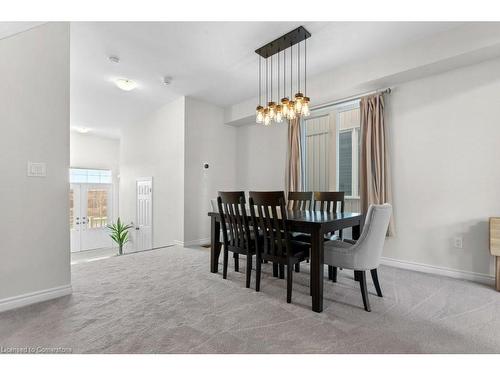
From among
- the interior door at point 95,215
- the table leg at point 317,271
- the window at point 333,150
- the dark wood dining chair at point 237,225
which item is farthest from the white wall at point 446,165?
the interior door at point 95,215

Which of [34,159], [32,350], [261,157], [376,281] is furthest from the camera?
[261,157]

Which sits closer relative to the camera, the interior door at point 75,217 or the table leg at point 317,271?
the table leg at point 317,271

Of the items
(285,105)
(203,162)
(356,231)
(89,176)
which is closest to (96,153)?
(89,176)

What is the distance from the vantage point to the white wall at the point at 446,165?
2.65 metres

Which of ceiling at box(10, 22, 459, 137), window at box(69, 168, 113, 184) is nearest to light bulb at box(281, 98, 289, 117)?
ceiling at box(10, 22, 459, 137)

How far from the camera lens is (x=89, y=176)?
702 cm

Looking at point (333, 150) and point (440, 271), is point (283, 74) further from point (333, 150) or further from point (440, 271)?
point (440, 271)

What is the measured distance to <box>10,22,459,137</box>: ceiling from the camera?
8.45 ft

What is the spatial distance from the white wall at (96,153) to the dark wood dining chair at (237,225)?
6083 millimetres

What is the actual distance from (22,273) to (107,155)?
20.3 feet

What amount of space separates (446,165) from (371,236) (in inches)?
67.7

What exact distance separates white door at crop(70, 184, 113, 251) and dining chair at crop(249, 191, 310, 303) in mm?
6501

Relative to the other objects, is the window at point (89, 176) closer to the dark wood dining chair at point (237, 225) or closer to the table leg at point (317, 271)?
the dark wood dining chair at point (237, 225)

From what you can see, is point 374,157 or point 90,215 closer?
point 374,157
